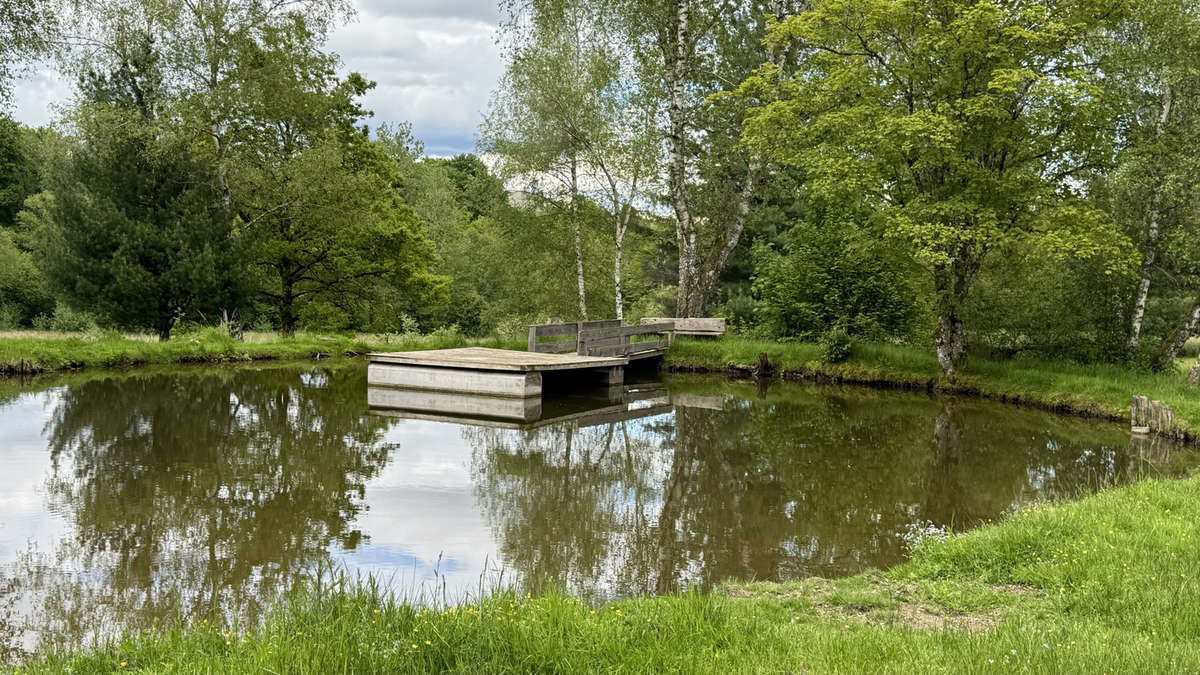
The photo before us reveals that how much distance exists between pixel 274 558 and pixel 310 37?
20873mm

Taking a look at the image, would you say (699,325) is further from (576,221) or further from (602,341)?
(576,221)

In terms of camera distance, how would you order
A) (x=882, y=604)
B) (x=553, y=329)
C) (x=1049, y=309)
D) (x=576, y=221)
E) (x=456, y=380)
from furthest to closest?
1. (x=576, y=221)
2. (x=553, y=329)
3. (x=1049, y=309)
4. (x=456, y=380)
5. (x=882, y=604)

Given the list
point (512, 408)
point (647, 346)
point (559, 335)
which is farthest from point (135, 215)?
point (647, 346)

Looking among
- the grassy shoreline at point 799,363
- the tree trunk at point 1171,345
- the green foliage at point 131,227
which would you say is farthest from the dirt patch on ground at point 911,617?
the green foliage at point 131,227

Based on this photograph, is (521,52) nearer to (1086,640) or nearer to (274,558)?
(274,558)

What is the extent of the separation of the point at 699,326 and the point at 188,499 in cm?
1519

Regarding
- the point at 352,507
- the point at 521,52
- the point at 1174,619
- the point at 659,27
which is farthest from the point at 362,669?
the point at 521,52

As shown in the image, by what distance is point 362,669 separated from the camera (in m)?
3.11

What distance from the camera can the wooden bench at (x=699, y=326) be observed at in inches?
818

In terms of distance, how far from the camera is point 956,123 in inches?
547

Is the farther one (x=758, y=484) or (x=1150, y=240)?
(x=1150, y=240)

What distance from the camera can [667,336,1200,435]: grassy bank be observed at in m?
13.3

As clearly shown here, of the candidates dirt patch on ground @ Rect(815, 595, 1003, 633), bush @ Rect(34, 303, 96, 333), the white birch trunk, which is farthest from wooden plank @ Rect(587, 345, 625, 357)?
bush @ Rect(34, 303, 96, 333)

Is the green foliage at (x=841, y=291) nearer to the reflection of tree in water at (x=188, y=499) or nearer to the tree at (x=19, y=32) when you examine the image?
the reflection of tree in water at (x=188, y=499)
